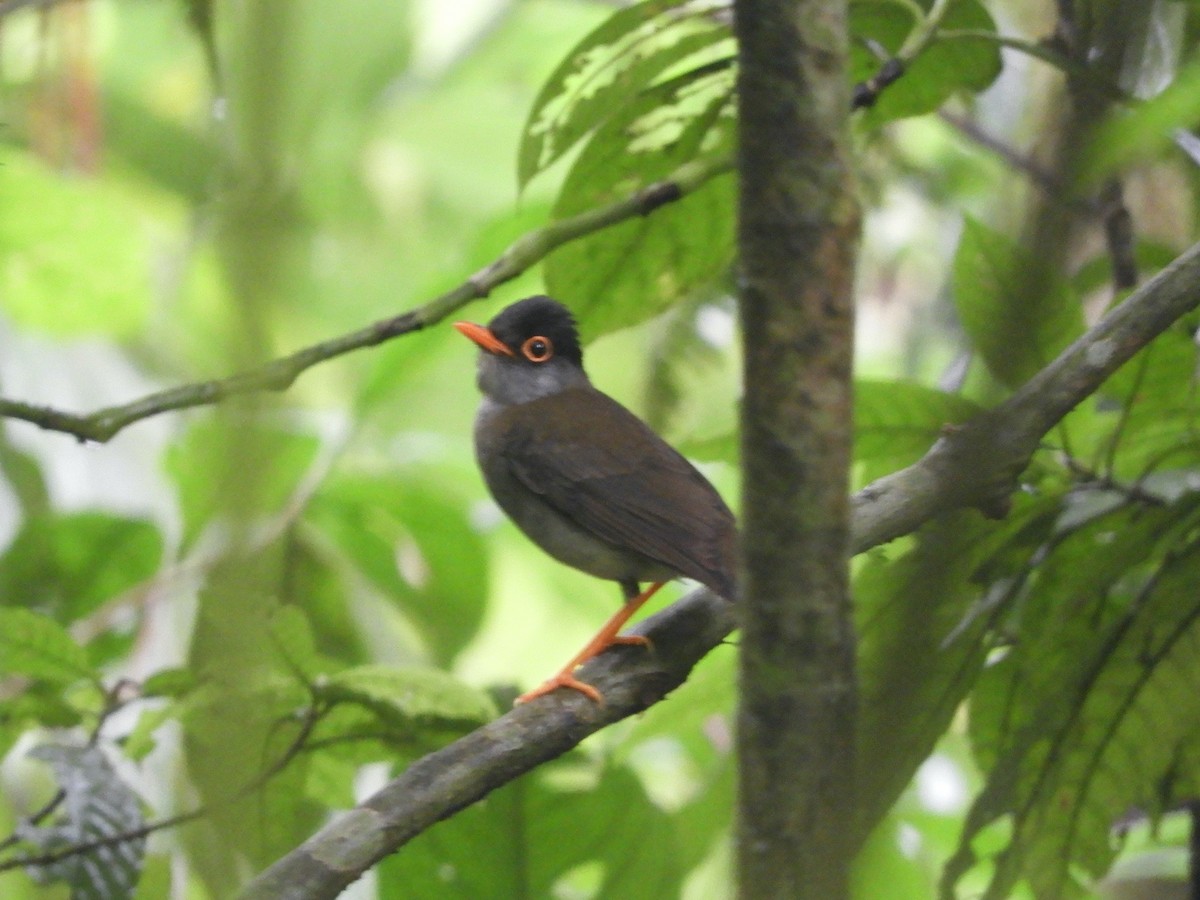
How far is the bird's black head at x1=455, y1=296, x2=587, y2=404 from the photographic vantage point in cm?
329

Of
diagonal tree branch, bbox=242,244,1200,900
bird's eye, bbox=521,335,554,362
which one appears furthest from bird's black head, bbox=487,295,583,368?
diagonal tree branch, bbox=242,244,1200,900

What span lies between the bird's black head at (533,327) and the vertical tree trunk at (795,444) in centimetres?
231

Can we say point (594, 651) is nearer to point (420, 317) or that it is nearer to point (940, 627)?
point (420, 317)

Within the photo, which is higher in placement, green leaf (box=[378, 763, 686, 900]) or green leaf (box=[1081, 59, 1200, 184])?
green leaf (box=[1081, 59, 1200, 184])

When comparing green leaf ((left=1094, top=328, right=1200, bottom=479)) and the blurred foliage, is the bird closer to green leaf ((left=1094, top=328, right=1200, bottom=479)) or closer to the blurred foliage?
the blurred foliage

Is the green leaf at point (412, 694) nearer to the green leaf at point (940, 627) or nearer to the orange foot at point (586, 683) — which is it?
the orange foot at point (586, 683)

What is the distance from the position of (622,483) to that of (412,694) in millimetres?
974

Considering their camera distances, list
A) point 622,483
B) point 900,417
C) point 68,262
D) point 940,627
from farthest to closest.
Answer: point 68,262
point 622,483
point 900,417
point 940,627

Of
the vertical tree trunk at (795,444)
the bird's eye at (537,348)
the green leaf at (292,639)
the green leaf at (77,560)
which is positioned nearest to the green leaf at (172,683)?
the green leaf at (292,639)

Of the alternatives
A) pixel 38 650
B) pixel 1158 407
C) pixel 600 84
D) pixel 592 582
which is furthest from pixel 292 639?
pixel 592 582

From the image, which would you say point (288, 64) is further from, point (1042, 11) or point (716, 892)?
point (1042, 11)

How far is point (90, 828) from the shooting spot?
1976 millimetres

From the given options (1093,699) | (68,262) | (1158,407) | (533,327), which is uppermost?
(68,262)

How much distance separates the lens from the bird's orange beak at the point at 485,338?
3.18 m
